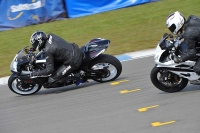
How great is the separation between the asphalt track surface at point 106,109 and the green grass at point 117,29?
3025 mm

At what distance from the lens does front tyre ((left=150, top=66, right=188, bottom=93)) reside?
8.09 m

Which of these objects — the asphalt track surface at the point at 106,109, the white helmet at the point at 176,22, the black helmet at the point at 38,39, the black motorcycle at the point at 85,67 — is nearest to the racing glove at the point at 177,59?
the white helmet at the point at 176,22

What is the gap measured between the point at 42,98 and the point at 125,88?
177 centimetres

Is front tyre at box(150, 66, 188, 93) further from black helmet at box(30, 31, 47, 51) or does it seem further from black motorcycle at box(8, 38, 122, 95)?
black helmet at box(30, 31, 47, 51)

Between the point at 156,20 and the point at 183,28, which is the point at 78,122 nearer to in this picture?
the point at 183,28

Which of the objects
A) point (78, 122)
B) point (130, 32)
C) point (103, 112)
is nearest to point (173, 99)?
point (103, 112)

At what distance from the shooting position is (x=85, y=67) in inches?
376

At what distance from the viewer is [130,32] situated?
1497 cm

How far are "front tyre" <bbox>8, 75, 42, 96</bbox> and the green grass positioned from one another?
2.27 meters

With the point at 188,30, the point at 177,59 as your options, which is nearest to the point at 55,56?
the point at 177,59

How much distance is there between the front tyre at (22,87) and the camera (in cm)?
973

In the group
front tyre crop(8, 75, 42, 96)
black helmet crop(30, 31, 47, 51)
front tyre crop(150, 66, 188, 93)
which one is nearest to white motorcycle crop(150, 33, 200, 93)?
front tyre crop(150, 66, 188, 93)

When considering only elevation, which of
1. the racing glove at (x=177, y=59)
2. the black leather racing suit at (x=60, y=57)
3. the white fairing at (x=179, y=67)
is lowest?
the white fairing at (x=179, y=67)

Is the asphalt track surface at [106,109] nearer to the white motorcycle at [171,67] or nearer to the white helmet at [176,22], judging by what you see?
the white motorcycle at [171,67]
